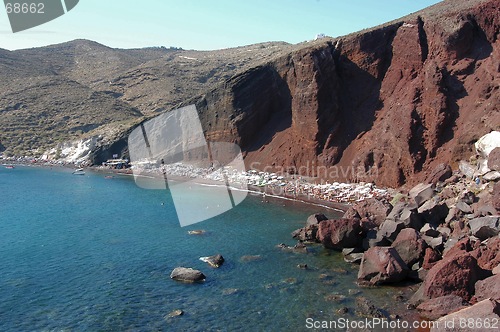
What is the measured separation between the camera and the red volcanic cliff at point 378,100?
50.2 m

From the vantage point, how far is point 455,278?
23188 millimetres

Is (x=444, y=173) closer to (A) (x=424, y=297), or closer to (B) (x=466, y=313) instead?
(A) (x=424, y=297)

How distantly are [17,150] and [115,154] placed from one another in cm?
3426

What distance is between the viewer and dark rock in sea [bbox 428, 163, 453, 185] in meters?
42.5

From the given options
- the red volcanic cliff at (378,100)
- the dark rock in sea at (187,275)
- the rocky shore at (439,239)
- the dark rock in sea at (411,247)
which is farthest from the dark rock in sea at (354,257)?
the red volcanic cliff at (378,100)

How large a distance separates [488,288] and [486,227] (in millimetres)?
7020

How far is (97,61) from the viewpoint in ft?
644

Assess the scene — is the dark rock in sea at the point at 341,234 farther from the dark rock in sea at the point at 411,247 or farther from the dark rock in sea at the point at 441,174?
the dark rock in sea at the point at 441,174

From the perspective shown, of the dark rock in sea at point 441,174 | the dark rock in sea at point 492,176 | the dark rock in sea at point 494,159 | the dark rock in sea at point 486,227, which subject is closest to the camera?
the dark rock in sea at point 486,227

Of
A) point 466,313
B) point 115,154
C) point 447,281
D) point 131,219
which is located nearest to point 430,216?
point 447,281

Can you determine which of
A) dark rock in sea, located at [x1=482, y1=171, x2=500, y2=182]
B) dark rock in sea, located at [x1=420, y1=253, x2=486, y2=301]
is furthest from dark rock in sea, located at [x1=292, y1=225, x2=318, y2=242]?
dark rock in sea, located at [x1=482, y1=171, x2=500, y2=182]

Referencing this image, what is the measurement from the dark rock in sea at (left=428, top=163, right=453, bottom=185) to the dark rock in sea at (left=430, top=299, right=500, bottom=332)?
25.6 meters

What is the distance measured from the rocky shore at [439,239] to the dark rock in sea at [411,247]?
0.20 ft

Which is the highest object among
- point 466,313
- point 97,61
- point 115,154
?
point 97,61
